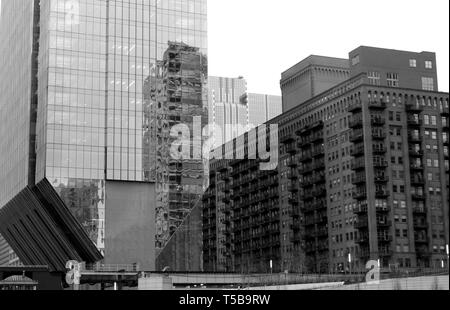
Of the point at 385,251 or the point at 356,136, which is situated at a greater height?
the point at 356,136

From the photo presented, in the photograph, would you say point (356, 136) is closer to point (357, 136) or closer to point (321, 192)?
point (357, 136)

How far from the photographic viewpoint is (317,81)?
127 feet

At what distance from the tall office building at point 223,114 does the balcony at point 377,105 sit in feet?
45.1

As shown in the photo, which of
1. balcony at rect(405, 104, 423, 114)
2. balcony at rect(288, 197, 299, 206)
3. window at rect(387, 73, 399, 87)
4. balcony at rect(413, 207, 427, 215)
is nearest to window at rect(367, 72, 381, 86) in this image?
balcony at rect(405, 104, 423, 114)

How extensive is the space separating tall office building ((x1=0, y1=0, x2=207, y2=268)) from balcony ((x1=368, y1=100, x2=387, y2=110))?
1597cm

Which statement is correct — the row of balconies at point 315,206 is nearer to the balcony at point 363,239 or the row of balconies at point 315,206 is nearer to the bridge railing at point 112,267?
the balcony at point 363,239

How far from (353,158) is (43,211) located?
3046 centimetres

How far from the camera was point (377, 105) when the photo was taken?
6762 cm

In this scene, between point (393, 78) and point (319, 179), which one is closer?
point (393, 78)

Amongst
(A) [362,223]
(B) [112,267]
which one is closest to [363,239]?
(A) [362,223]

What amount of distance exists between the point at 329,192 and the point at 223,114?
68.2ft

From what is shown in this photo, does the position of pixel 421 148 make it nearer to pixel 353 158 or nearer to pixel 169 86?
pixel 353 158

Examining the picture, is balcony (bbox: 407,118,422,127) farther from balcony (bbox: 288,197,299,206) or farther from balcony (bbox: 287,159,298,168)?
balcony (bbox: 288,197,299,206)
